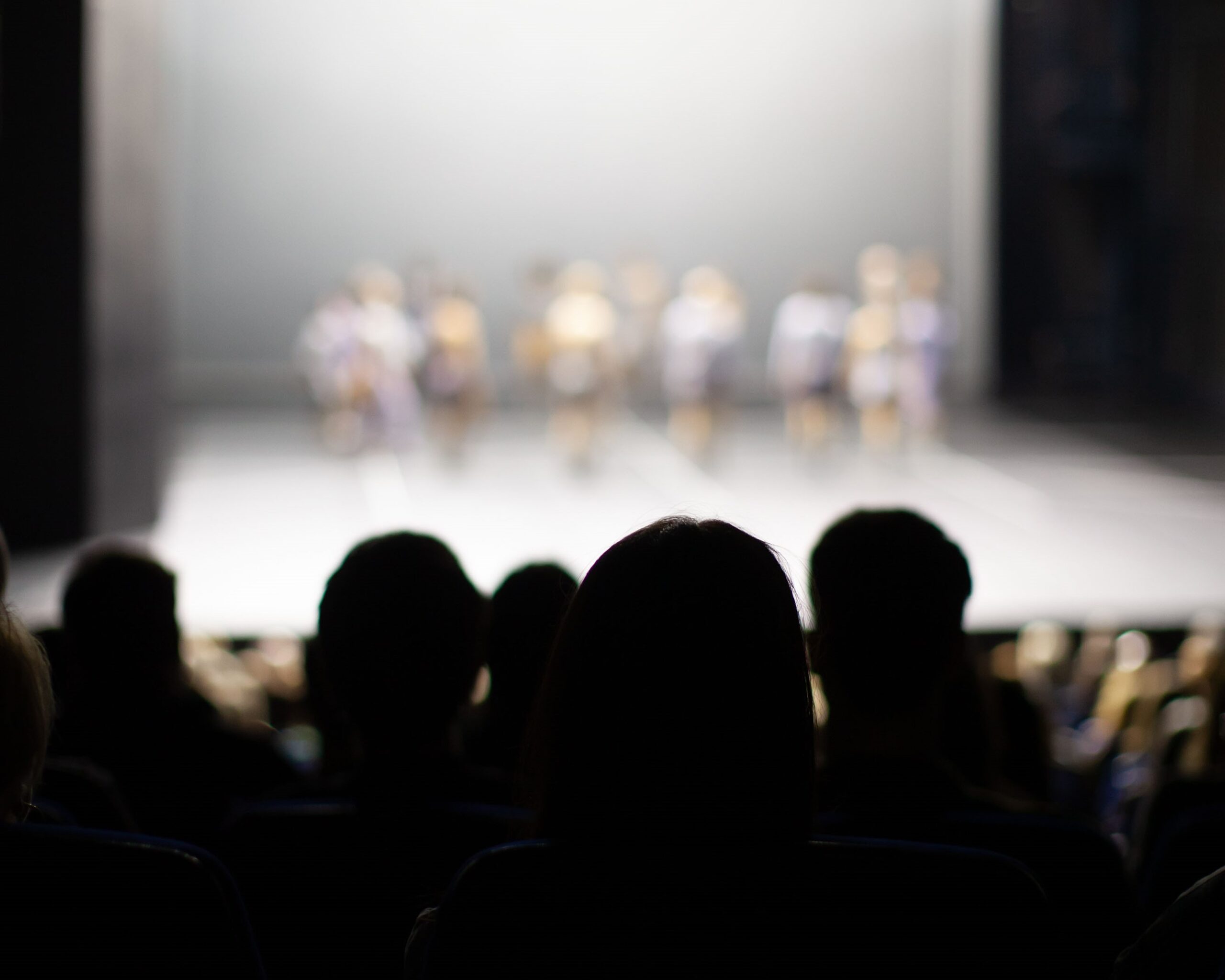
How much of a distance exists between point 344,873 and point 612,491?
325 inches

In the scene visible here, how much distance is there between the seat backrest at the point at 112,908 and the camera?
0.99 metres

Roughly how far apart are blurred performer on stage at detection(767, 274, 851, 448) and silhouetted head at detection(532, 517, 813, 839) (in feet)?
32.6

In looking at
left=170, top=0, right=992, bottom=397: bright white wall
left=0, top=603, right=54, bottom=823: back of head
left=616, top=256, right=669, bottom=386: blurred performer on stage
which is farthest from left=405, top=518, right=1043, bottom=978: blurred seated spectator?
left=170, top=0, right=992, bottom=397: bright white wall

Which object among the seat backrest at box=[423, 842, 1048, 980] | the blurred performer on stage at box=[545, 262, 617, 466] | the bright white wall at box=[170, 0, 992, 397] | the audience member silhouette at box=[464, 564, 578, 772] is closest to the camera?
the seat backrest at box=[423, 842, 1048, 980]

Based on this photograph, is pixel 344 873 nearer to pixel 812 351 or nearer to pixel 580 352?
pixel 580 352

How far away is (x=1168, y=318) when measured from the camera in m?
15.5

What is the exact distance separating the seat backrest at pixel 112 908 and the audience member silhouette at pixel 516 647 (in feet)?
3.08

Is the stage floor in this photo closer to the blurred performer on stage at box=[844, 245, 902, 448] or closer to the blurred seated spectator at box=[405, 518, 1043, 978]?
the blurred performer on stage at box=[844, 245, 902, 448]

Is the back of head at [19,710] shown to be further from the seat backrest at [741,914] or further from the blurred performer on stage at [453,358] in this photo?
the blurred performer on stage at [453,358]

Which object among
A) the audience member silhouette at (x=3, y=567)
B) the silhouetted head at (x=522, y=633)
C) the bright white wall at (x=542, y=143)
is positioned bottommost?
the silhouetted head at (x=522, y=633)

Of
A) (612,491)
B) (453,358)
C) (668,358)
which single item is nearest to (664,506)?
(612,491)

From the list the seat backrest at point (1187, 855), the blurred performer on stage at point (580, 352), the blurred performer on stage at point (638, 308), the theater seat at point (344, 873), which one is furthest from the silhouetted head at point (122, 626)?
the blurred performer on stage at point (638, 308)

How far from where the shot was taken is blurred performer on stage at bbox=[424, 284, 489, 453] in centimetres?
1080

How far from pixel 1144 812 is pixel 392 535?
1.08m
